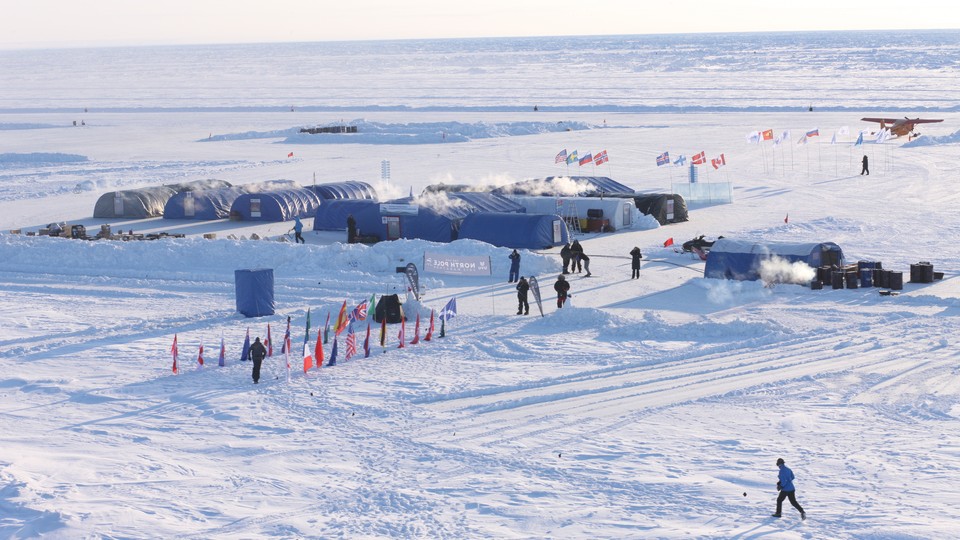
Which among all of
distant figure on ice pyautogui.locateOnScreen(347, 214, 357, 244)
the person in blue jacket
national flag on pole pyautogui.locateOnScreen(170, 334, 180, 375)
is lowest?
the person in blue jacket

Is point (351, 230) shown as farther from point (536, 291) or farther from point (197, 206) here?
point (536, 291)

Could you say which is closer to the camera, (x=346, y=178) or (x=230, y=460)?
(x=230, y=460)

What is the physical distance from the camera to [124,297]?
24766 mm

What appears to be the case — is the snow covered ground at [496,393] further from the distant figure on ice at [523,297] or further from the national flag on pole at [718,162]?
the national flag on pole at [718,162]

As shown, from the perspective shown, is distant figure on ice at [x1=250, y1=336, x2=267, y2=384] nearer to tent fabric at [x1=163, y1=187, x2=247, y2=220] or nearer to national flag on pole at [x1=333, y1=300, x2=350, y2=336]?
national flag on pole at [x1=333, y1=300, x2=350, y2=336]

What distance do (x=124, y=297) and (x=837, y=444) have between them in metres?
15.4

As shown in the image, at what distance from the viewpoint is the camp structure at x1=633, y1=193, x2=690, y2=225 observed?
112ft

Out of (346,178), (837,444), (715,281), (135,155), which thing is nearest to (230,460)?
(837,444)

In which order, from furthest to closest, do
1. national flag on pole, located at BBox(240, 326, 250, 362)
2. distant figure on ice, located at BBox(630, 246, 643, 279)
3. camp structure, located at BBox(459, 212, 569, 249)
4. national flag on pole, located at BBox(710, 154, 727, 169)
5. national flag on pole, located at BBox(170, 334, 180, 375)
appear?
national flag on pole, located at BBox(710, 154, 727, 169) < camp structure, located at BBox(459, 212, 569, 249) < distant figure on ice, located at BBox(630, 246, 643, 279) < national flag on pole, located at BBox(240, 326, 250, 362) < national flag on pole, located at BBox(170, 334, 180, 375)

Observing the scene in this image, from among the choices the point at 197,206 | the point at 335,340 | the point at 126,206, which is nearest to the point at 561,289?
the point at 335,340

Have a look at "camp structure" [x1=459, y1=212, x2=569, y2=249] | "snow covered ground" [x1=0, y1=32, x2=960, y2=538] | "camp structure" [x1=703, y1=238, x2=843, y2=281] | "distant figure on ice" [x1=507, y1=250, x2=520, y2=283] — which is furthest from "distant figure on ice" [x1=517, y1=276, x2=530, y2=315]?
"camp structure" [x1=459, y1=212, x2=569, y2=249]

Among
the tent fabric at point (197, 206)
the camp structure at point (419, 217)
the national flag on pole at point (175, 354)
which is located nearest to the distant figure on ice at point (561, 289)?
the national flag on pole at point (175, 354)

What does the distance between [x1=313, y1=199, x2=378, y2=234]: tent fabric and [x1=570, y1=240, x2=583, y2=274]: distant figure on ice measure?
8.72m

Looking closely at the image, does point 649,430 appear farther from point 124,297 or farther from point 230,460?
point 124,297
